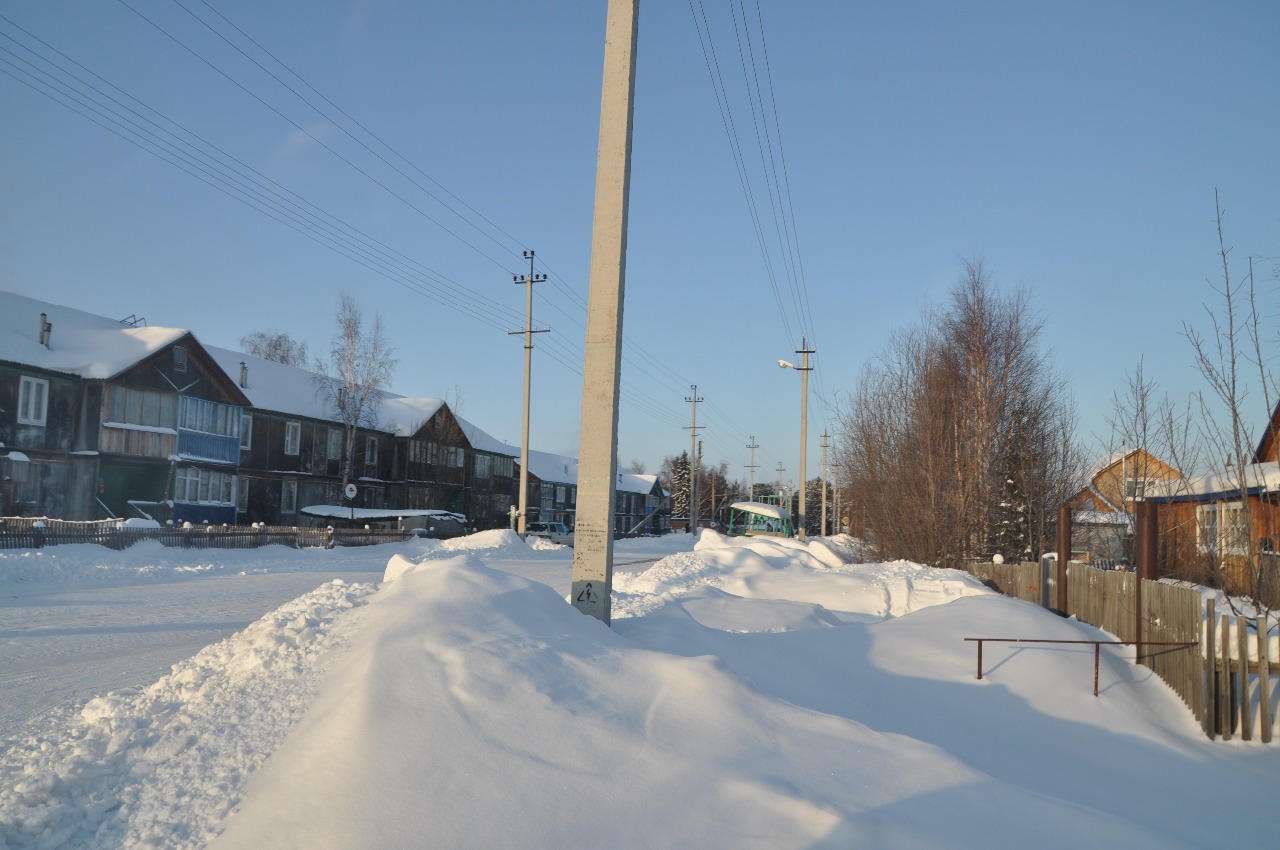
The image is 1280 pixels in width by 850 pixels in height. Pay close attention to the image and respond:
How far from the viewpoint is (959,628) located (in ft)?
37.4

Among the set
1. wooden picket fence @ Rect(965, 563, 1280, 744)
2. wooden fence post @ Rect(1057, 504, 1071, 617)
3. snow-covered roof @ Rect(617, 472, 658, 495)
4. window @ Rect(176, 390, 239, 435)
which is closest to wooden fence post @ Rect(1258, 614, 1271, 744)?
wooden picket fence @ Rect(965, 563, 1280, 744)

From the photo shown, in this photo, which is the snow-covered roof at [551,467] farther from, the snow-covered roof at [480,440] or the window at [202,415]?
the window at [202,415]

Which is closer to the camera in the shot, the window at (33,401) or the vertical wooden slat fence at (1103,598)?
the vertical wooden slat fence at (1103,598)

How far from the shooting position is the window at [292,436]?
45094 mm

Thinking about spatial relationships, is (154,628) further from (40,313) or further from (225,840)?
(40,313)

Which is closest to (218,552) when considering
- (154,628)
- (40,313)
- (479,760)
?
(154,628)

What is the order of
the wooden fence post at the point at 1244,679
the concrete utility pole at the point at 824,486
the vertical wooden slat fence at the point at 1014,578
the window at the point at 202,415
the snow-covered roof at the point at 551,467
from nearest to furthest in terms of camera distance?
the wooden fence post at the point at 1244,679, the vertical wooden slat fence at the point at 1014,578, the window at the point at 202,415, the concrete utility pole at the point at 824,486, the snow-covered roof at the point at 551,467

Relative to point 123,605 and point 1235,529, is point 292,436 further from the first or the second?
point 1235,529

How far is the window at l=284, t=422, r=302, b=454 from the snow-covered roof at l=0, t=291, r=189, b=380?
9.05 meters

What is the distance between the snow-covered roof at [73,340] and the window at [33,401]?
654 millimetres

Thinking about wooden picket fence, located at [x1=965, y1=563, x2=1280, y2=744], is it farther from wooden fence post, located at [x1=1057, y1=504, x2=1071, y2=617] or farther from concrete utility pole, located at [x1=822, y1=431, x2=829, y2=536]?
concrete utility pole, located at [x1=822, y1=431, x2=829, y2=536]

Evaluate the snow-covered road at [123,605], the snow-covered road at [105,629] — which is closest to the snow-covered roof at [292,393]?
the snow-covered road at [123,605]

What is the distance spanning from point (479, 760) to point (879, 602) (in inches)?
553

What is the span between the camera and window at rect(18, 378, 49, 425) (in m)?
31.4
